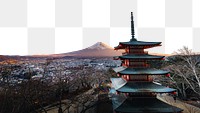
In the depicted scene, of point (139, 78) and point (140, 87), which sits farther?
point (139, 78)

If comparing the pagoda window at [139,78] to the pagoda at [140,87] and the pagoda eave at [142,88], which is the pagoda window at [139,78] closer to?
the pagoda at [140,87]

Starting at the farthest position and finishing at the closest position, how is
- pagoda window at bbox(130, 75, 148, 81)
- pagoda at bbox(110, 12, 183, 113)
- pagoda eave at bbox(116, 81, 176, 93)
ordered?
pagoda window at bbox(130, 75, 148, 81), pagoda eave at bbox(116, 81, 176, 93), pagoda at bbox(110, 12, 183, 113)

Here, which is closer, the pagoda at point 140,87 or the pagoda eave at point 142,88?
the pagoda at point 140,87

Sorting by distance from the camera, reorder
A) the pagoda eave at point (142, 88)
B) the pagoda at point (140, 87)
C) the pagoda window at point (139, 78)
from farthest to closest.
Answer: the pagoda window at point (139, 78)
the pagoda eave at point (142, 88)
the pagoda at point (140, 87)

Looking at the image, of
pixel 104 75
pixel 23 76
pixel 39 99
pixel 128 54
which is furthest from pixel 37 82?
pixel 104 75

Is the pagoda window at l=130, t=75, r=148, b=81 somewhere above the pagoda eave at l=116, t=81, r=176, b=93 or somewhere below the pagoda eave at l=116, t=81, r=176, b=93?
above

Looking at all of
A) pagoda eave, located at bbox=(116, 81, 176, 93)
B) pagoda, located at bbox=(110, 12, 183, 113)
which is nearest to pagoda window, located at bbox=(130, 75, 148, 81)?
pagoda, located at bbox=(110, 12, 183, 113)

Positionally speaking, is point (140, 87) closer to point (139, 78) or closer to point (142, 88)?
point (142, 88)

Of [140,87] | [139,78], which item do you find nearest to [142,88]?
[140,87]

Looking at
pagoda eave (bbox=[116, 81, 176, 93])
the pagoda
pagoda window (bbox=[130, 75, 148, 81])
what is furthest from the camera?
pagoda window (bbox=[130, 75, 148, 81])

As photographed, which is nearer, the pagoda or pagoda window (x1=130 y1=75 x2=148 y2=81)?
the pagoda

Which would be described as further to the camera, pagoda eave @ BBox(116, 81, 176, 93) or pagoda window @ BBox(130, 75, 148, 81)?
pagoda window @ BBox(130, 75, 148, 81)

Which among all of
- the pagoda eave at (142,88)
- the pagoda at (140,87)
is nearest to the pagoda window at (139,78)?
the pagoda at (140,87)

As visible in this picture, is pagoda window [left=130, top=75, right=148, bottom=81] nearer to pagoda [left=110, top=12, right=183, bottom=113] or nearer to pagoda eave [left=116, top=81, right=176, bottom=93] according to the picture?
pagoda [left=110, top=12, right=183, bottom=113]
